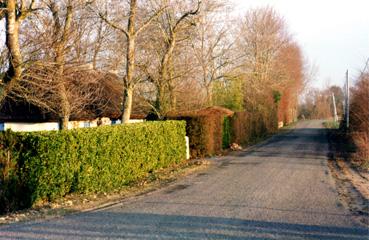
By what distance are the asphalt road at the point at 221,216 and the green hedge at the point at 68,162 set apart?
6.33 feet

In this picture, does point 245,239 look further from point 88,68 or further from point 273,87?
point 273,87

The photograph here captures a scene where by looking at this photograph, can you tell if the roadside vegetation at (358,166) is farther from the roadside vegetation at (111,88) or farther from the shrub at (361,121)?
the roadside vegetation at (111,88)

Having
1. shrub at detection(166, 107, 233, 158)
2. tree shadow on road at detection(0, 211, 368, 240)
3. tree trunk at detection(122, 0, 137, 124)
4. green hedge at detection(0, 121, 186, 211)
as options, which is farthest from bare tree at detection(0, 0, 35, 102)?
shrub at detection(166, 107, 233, 158)

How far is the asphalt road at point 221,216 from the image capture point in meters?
8.04

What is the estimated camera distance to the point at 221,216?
31.1 feet

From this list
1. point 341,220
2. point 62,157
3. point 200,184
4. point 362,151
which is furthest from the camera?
point 362,151

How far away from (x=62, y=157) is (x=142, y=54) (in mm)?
13774

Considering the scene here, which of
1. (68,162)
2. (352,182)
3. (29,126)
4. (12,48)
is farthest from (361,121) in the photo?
(12,48)

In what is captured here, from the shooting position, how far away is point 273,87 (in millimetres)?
48312

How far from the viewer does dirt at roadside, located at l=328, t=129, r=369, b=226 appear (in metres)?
10.4

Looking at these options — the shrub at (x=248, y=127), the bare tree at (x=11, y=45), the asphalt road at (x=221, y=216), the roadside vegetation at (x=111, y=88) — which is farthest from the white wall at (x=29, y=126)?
the asphalt road at (x=221, y=216)

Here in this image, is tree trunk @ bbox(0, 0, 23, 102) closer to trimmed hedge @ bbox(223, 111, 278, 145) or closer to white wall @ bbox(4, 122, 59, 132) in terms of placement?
white wall @ bbox(4, 122, 59, 132)

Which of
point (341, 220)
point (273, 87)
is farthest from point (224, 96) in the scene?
point (341, 220)

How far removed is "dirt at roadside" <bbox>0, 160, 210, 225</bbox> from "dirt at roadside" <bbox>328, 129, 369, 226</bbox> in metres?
5.27
